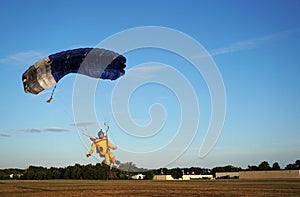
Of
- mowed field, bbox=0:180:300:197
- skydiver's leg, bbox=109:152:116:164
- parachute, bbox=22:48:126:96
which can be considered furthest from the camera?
mowed field, bbox=0:180:300:197

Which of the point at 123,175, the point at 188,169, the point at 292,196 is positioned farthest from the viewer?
the point at 188,169

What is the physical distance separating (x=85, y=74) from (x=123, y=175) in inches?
4448

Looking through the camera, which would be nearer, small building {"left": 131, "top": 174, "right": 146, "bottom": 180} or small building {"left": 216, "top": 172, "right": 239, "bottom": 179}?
small building {"left": 131, "top": 174, "right": 146, "bottom": 180}

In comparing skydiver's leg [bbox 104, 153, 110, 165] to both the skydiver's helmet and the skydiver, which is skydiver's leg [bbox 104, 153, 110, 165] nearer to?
the skydiver

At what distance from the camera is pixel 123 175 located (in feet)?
451

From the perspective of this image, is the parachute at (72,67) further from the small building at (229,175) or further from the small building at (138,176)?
the small building at (229,175)

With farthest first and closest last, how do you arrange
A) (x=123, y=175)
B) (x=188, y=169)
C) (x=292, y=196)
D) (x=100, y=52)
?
(x=188, y=169) < (x=123, y=175) < (x=292, y=196) < (x=100, y=52)

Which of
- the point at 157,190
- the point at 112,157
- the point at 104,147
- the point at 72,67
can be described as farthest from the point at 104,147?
the point at 157,190

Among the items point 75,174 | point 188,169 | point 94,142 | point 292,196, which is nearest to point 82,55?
point 94,142

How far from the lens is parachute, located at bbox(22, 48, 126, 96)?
2673 centimetres

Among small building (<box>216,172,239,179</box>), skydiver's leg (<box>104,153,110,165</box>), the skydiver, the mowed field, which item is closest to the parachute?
the skydiver

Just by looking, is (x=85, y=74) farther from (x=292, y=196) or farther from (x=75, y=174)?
(x=75, y=174)

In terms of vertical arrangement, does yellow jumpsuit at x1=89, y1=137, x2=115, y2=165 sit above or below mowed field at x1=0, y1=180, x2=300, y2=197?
above

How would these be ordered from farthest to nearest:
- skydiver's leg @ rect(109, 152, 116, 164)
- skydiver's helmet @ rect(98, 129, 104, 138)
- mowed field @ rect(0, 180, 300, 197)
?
mowed field @ rect(0, 180, 300, 197) → skydiver's helmet @ rect(98, 129, 104, 138) → skydiver's leg @ rect(109, 152, 116, 164)
